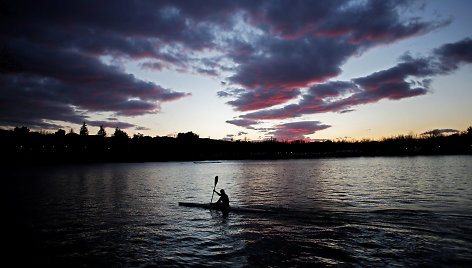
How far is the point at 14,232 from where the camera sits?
825 inches

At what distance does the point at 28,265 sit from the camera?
14.4 metres

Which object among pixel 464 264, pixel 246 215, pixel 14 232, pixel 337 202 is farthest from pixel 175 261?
pixel 337 202

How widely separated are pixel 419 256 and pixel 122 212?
82.5ft

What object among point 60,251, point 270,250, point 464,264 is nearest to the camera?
point 464,264

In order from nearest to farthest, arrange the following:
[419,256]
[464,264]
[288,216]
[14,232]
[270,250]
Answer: [464,264]
[419,256]
[270,250]
[14,232]
[288,216]

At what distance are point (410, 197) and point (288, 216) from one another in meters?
18.2

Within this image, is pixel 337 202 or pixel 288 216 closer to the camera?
pixel 288 216

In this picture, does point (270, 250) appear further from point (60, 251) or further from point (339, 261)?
point (60, 251)

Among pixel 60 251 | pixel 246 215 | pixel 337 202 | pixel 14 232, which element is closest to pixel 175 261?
pixel 60 251

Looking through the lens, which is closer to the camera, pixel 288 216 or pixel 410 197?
pixel 288 216

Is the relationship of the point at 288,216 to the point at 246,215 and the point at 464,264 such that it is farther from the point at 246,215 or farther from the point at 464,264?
the point at 464,264

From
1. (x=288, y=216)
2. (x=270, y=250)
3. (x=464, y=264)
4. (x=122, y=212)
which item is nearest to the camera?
(x=464, y=264)

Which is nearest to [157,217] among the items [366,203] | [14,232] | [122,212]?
[122,212]

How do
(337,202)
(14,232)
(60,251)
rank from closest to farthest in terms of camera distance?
(60,251)
(14,232)
(337,202)
